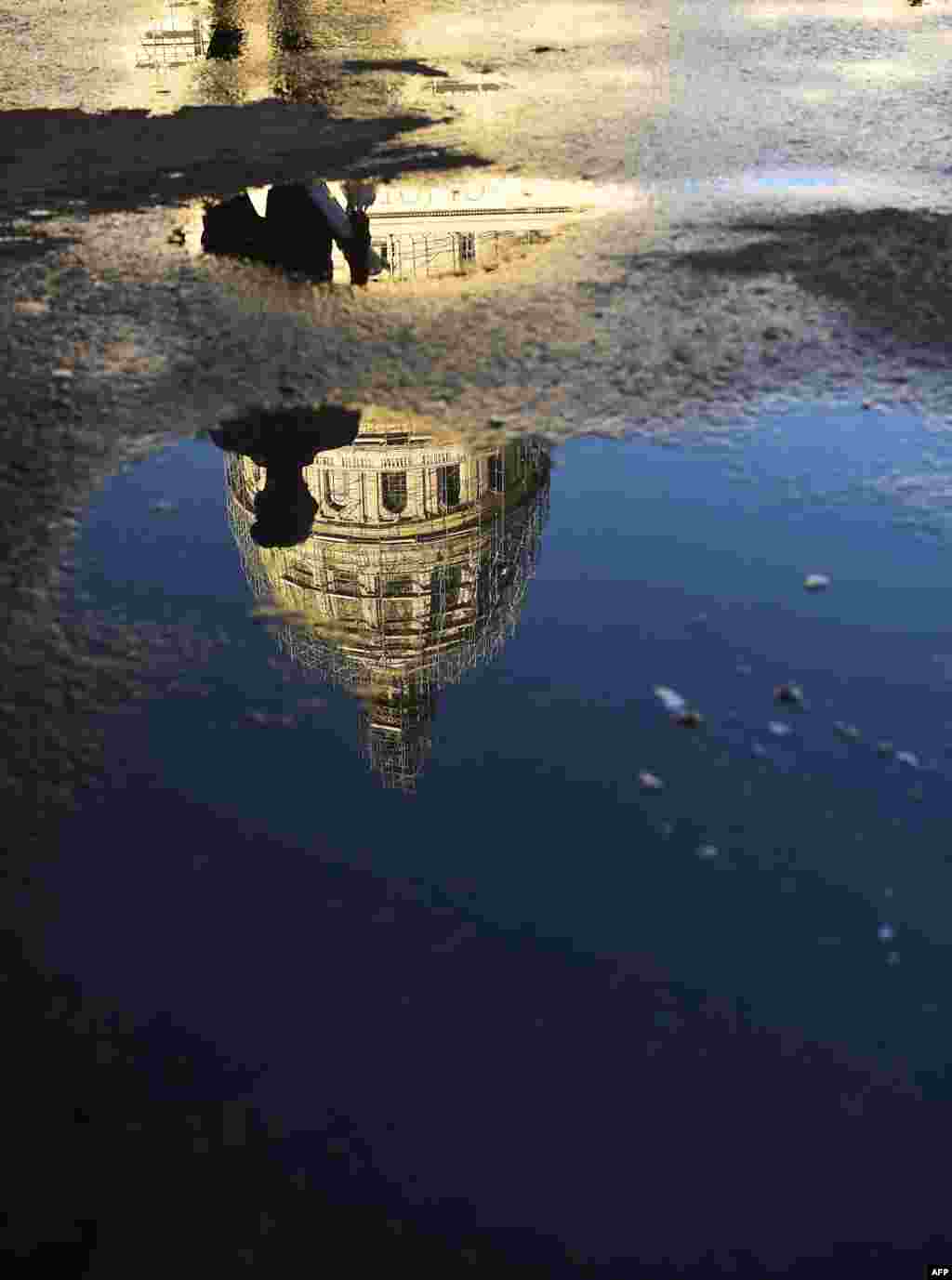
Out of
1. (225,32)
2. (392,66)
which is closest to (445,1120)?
(392,66)

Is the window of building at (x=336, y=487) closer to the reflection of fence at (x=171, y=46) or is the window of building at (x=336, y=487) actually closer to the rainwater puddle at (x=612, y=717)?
the rainwater puddle at (x=612, y=717)

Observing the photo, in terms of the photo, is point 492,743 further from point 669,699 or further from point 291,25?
point 291,25

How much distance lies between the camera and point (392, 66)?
13.2 meters

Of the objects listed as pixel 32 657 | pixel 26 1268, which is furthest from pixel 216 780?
pixel 26 1268

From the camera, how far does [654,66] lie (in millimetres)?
13328

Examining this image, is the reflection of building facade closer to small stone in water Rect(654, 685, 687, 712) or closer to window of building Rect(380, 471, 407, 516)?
window of building Rect(380, 471, 407, 516)

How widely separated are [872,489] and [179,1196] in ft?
13.5

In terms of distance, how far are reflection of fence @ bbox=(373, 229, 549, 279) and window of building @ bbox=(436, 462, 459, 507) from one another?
47.8 inches

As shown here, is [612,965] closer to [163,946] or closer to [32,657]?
[163,946]

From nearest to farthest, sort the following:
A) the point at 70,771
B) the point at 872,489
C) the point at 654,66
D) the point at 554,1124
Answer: the point at 554,1124 → the point at 70,771 → the point at 872,489 → the point at 654,66

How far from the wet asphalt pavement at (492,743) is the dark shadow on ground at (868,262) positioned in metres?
0.04

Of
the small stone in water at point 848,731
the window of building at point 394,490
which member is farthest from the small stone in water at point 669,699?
the window of building at point 394,490

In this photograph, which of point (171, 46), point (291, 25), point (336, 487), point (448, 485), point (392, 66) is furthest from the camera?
point (291, 25)

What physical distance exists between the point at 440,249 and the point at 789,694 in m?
4.83
